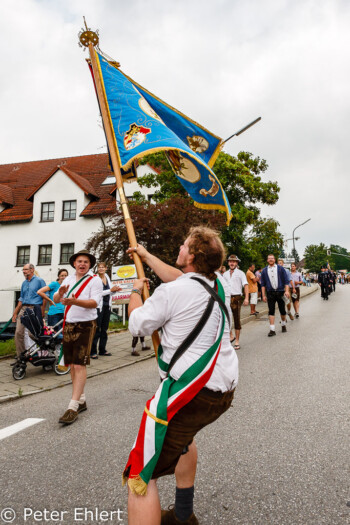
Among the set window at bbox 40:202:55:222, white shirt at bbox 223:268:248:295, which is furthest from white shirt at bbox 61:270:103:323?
window at bbox 40:202:55:222

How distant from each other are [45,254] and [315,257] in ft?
316

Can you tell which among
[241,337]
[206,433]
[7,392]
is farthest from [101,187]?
[206,433]

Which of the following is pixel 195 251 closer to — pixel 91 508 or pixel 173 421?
pixel 173 421

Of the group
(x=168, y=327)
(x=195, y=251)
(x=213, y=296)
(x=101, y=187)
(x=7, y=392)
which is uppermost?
(x=101, y=187)

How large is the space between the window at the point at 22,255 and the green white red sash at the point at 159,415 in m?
26.3

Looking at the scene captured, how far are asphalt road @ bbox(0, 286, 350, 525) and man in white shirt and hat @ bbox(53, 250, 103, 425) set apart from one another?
1.43 ft

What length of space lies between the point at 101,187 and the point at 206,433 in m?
25.8

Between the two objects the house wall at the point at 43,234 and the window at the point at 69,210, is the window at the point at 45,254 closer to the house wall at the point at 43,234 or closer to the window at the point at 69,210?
the house wall at the point at 43,234

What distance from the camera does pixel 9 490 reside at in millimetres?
2631

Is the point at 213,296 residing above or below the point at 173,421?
above

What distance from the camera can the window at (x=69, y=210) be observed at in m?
25.8

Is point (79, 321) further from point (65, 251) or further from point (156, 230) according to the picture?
point (65, 251)

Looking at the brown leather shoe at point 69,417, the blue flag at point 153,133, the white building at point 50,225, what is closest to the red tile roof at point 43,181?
the white building at point 50,225

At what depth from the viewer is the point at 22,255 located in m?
26.0
